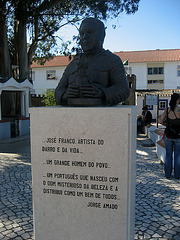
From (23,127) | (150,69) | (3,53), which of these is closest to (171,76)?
(150,69)

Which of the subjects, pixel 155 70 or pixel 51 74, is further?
pixel 51 74

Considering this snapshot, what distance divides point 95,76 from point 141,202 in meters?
2.47

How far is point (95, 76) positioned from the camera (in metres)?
2.99

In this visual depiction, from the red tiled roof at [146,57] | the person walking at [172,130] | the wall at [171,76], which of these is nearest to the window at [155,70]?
the wall at [171,76]

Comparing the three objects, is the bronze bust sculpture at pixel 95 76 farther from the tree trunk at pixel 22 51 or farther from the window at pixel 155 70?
the window at pixel 155 70

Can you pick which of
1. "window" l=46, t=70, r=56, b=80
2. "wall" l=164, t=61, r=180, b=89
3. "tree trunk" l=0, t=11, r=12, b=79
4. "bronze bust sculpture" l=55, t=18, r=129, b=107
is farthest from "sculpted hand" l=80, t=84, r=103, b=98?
"window" l=46, t=70, r=56, b=80

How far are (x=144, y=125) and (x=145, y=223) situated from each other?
32.1 feet

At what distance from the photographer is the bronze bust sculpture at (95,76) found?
2.83 m

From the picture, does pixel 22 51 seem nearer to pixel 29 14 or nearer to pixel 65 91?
pixel 29 14

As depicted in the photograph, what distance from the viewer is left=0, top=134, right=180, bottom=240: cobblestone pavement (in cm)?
335

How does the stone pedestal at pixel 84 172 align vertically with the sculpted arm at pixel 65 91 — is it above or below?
below

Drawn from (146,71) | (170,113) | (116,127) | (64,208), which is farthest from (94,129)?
(146,71)

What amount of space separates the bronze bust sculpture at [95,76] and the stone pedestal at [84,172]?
0.23 m

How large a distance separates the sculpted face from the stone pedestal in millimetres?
834
